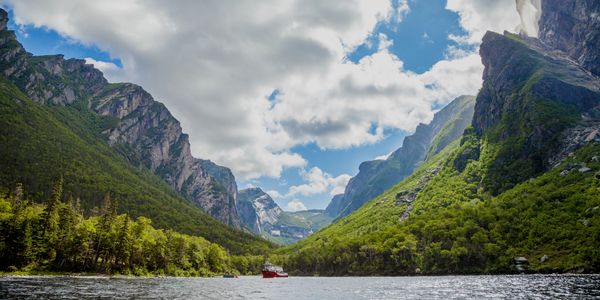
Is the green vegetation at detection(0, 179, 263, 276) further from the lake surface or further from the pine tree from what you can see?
the lake surface

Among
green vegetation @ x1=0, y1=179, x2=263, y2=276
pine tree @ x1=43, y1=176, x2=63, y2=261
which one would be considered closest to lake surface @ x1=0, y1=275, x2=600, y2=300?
green vegetation @ x1=0, y1=179, x2=263, y2=276

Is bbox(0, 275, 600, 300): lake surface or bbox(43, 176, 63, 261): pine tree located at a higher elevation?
bbox(43, 176, 63, 261): pine tree

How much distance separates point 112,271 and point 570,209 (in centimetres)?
19193

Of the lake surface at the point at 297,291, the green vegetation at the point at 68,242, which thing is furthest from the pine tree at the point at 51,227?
the lake surface at the point at 297,291

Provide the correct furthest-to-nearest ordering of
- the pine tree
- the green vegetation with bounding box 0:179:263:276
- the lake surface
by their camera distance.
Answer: the pine tree
the green vegetation with bounding box 0:179:263:276
the lake surface

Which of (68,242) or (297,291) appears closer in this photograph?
(297,291)

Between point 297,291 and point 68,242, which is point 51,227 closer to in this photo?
point 68,242

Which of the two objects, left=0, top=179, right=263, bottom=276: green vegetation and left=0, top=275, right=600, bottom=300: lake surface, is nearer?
left=0, top=275, right=600, bottom=300: lake surface

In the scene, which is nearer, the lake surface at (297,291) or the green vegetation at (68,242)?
the lake surface at (297,291)

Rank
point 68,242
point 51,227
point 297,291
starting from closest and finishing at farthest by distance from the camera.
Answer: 1. point 297,291
2. point 51,227
3. point 68,242

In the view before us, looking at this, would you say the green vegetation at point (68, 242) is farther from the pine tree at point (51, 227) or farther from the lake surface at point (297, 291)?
the lake surface at point (297, 291)

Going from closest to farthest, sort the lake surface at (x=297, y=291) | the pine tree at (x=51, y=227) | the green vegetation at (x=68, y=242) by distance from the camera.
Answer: the lake surface at (x=297, y=291) → the green vegetation at (x=68, y=242) → the pine tree at (x=51, y=227)

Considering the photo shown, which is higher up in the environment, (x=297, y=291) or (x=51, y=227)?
(x=51, y=227)

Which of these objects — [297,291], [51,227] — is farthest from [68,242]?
[297,291]
